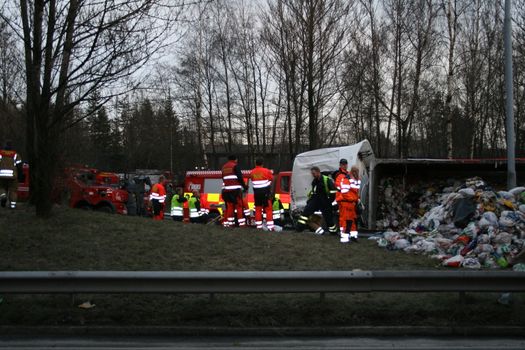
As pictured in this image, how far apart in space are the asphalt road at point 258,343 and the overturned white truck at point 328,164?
417 inches

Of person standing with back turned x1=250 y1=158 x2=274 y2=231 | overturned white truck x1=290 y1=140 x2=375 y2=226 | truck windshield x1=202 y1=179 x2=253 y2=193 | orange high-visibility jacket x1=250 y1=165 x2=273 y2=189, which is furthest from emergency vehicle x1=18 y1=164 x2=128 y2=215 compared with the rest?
orange high-visibility jacket x1=250 y1=165 x2=273 y2=189

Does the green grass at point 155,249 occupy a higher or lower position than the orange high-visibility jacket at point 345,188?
lower

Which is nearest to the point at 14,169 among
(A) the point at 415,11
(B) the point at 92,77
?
(B) the point at 92,77

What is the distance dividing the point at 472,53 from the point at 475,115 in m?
5.54

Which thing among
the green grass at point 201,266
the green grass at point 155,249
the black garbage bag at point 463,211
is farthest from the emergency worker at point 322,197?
the black garbage bag at point 463,211

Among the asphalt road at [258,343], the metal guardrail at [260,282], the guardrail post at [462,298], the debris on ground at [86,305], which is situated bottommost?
the asphalt road at [258,343]

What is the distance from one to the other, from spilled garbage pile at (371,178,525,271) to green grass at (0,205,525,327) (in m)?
0.47

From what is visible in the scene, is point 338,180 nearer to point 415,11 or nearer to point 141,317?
point 141,317

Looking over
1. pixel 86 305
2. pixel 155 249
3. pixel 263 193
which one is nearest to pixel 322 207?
A: pixel 263 193

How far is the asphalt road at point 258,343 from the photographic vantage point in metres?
6.04

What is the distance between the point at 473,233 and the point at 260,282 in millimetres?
4980

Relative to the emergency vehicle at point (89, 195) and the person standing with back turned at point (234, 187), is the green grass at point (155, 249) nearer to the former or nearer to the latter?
the person standing with back turned at point (234, 187)

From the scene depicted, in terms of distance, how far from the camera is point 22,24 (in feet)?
31.7

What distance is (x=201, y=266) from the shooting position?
8.47 meters
